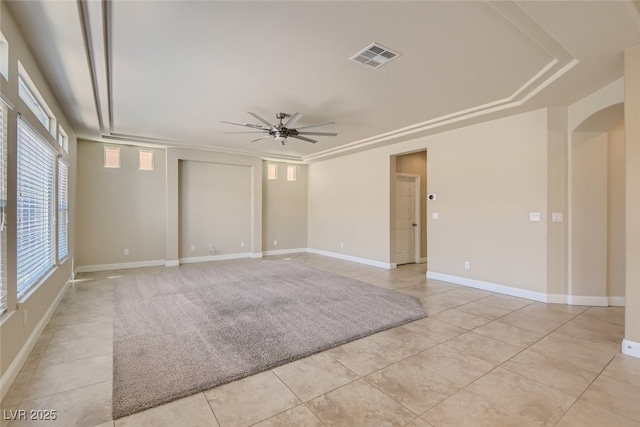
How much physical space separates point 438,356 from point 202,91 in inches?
166

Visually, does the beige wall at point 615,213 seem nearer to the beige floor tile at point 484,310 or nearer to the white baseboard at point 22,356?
the beige floor tile at point 484,310

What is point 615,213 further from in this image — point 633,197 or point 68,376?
point 68,376

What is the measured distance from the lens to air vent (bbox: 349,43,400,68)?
9.29 feet

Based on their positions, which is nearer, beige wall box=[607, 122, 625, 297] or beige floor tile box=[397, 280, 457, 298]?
beige wall box=[607, 122, 625, 297]

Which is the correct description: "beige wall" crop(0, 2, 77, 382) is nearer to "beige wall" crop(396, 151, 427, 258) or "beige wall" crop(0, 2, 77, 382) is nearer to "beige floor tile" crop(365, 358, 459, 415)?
"beige floor tile" crop(365, 358, 459, 415)

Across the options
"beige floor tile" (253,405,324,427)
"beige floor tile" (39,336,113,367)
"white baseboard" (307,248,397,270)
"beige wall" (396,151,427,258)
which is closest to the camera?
"beige floor tile" (253,405,324,427)

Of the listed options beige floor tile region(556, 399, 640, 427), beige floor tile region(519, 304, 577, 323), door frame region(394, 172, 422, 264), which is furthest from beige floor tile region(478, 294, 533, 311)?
door frame region(394, 172, 422, 264)

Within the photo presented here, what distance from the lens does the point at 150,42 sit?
2.76m

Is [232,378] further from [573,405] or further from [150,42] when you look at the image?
[150,42]

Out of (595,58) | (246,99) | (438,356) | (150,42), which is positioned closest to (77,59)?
(150,42)

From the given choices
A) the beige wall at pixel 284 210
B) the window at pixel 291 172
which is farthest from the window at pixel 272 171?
the window at pixel 291 172

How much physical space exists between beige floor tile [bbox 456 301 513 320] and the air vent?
3.31 metres

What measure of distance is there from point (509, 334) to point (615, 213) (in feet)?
8.64

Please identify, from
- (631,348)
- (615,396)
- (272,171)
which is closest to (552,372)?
(615,396)
